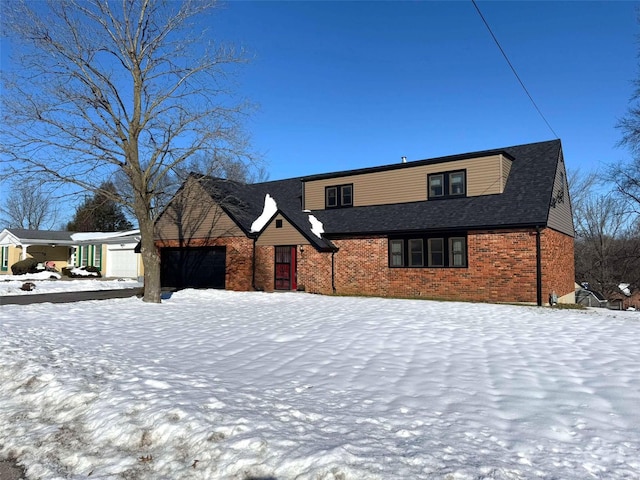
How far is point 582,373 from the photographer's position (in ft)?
19.5

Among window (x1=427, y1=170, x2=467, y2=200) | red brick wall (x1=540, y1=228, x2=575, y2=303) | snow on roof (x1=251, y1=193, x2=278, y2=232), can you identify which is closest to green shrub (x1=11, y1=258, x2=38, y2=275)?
snow on roof (x1=251, y1=193, x2=278, y2=232)

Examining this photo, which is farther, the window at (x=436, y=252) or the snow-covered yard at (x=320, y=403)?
the window at (x=436, y=252)

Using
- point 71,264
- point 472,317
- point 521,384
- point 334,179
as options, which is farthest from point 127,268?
point 521,384

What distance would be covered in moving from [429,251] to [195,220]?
13.0 m

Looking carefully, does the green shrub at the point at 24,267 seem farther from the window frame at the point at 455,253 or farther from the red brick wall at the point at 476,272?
the window frame at the point at 455,253

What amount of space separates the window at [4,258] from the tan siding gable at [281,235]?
93.3ft

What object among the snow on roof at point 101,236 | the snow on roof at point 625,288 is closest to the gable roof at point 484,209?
the snow on roof at point 101,236

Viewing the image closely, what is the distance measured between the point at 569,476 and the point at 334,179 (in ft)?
65.8

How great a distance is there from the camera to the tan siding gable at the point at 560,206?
17.2 meters

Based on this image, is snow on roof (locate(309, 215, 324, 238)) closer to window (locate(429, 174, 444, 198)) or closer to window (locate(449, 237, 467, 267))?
window (locate(429, 174, 444, 198))

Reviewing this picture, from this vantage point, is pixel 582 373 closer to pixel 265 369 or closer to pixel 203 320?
pixel 265 369

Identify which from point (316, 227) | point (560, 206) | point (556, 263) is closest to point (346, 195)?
point (316, 227)

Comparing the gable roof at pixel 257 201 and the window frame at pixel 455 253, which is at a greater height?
the gable roof at pixel 257 201

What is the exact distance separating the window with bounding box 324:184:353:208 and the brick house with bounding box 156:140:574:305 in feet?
0.18
